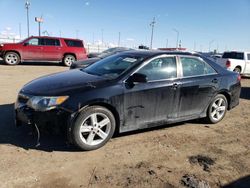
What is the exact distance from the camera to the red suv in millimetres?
16938

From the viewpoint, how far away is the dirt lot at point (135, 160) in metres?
3.49

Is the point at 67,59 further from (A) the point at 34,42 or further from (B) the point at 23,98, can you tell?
(B) the point at 23,98

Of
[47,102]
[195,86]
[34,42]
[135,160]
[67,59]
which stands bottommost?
[135,160]

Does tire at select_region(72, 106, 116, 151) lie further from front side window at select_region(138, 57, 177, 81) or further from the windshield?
front side window at select_region(138, 57, 177, 81)

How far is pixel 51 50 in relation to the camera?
17.9m

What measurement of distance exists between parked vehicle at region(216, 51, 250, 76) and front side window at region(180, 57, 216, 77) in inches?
422

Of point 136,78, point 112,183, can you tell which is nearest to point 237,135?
point 136,78

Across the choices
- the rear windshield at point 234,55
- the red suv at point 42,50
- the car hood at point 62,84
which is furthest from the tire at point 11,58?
the car hood at point 62,84

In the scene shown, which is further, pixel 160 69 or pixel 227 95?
pixel 227 95

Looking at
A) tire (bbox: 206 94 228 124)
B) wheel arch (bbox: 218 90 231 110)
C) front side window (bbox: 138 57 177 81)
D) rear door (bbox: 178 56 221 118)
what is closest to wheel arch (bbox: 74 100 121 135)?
front side window (bbox: 138 57 177 81)

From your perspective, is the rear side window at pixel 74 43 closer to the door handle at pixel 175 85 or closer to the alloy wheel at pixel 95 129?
the door handle at pixel 175 85

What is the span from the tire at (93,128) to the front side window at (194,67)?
1.89 meters

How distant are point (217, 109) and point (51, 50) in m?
14.1

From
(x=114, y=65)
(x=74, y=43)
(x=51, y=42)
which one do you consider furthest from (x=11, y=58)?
(x=114, y=65)
